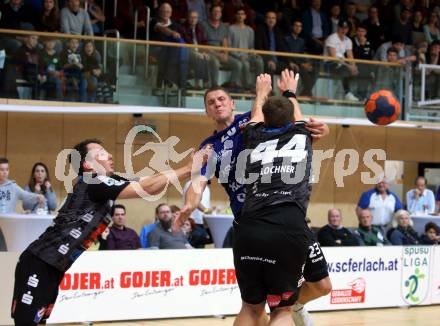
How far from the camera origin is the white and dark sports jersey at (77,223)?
20.6 feet

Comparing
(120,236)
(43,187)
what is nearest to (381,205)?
(120,236)

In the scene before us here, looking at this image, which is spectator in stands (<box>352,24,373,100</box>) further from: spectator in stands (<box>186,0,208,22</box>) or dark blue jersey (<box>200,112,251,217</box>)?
dark blue jersey (<box>200,112,251,217</box>)

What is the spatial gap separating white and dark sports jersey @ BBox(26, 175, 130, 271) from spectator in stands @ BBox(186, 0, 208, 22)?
10.00 meters

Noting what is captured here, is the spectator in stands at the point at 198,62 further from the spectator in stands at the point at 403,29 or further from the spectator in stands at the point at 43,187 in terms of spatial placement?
the spectator in stands at the point at 403,29

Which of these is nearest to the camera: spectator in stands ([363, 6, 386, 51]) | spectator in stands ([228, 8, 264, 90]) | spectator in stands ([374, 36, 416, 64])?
spectator in stands ([228, 8, 264, 90])

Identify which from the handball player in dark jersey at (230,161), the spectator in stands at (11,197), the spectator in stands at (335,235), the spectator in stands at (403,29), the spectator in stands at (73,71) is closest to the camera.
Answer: the handball player in dark jersey at (230,161)

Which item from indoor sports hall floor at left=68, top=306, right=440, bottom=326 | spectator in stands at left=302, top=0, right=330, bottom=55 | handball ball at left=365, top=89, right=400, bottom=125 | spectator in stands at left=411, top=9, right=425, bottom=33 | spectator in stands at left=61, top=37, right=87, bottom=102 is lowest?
indoor sports hall floor at left=68, top=306, right=440, bottom=326

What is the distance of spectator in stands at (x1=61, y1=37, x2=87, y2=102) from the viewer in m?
13.8

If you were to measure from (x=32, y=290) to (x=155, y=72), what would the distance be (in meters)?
8.64

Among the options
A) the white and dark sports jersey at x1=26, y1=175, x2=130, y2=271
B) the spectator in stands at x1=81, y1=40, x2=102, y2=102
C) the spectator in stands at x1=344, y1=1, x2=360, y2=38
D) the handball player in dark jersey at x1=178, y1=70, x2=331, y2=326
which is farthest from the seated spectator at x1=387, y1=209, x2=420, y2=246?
the white and dark sports jersey at x1=26, y1=175, x2=130, y2=271

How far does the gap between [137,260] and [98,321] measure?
2.66ft

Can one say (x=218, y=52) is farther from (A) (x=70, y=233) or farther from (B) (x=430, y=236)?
(A) (x=70, y=233)

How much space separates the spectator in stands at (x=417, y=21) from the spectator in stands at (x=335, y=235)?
297 inches

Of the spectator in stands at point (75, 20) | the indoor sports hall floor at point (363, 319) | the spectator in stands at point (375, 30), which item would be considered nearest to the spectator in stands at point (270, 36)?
the spectator in stands at point (375, 30)
